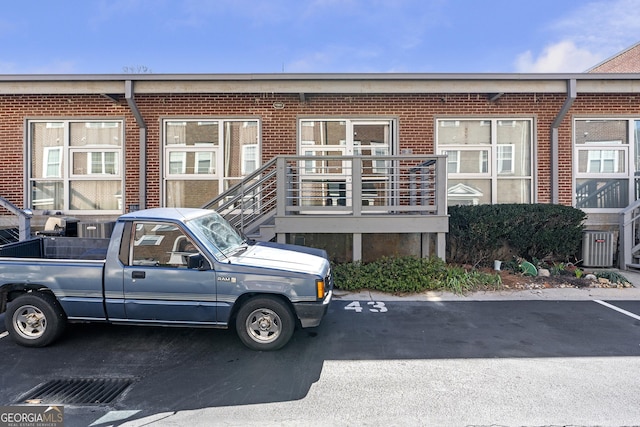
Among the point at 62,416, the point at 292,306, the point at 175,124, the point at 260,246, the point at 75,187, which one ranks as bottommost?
the point at 62,416

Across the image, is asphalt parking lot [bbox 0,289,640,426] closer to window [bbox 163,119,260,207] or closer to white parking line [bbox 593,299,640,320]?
white parking line [bbox 593,299,640,320]

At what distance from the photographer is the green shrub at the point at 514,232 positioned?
308 inches

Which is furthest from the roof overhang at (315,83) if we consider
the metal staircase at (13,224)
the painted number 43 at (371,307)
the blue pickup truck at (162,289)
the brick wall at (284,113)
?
the blue pickup truck at (162,289)

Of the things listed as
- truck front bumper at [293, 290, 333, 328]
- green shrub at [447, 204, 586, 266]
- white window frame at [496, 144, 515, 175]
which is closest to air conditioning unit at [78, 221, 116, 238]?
truck front bumper at [293, 290, 333, 328]

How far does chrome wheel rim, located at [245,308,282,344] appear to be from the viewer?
421cm

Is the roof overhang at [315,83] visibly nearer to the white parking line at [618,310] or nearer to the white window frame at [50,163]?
the white window frame at [50,163]

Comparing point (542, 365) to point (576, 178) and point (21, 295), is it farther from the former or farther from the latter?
point (576, 178)

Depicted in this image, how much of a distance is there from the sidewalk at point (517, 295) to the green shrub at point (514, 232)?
4.15 ft

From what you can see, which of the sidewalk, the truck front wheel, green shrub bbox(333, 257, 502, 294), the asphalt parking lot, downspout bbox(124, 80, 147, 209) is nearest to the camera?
the asphalt parking lot

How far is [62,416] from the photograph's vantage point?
299 cm

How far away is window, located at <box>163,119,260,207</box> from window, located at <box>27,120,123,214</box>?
1220mm

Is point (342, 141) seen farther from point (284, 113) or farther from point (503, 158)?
point (503, 158)

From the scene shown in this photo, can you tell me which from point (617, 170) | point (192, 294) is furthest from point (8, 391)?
point (617, 170)

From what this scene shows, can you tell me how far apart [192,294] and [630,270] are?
8.99m
